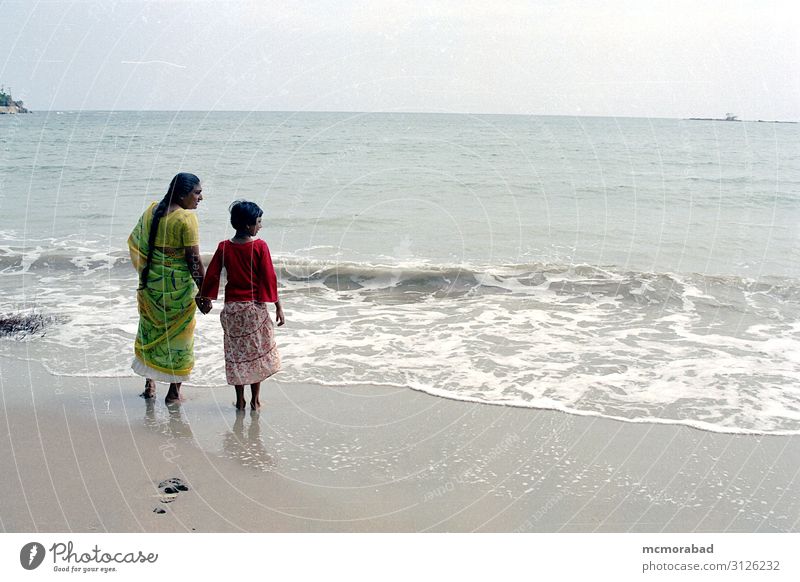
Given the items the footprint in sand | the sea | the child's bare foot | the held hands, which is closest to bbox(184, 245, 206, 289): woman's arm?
the held hands

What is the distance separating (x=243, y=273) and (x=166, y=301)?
69cm

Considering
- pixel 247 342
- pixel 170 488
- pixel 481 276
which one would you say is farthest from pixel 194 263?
pixel 481 276

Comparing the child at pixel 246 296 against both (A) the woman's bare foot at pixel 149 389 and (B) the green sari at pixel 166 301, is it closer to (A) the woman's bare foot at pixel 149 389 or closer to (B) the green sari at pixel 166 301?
(B) the green sari at pixel 166 301

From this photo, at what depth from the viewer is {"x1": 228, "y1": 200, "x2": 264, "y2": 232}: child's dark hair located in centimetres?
462

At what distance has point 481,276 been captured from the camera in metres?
10.3

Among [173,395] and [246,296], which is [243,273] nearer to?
[246,296]

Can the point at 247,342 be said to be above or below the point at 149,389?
above

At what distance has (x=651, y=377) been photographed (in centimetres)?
611

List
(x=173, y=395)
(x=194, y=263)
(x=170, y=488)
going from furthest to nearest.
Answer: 1. (x=173, y=395)
2. (x=194, y=263)
3. (x=170, y=488)

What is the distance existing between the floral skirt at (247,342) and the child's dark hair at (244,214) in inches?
21.5

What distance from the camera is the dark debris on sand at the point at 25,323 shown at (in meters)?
7.06

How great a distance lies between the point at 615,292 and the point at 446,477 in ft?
19.6

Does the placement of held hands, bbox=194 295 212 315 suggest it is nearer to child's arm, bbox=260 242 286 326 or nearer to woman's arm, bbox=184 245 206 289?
woman's arm, bbox=184 245 206 289

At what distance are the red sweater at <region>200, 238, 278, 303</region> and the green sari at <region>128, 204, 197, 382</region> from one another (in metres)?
0.33
